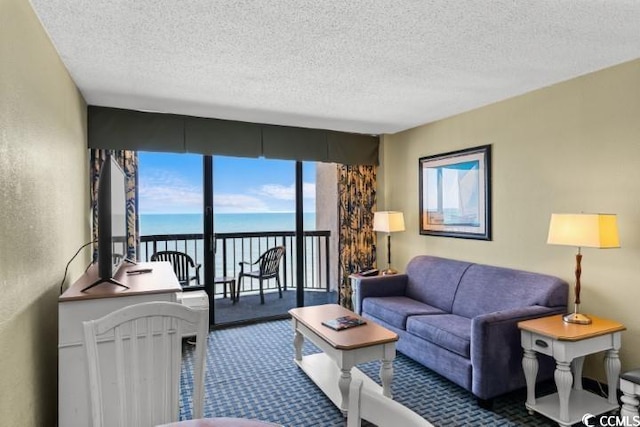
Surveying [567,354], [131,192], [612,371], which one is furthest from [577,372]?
[131,192]

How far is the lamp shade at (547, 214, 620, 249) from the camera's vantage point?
2443 mm

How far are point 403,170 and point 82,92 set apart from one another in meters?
3.58

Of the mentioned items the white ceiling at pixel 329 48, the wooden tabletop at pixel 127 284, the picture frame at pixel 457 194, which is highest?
the white ceiling at pixel 329 48

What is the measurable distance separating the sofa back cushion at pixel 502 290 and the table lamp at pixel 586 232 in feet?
0.94

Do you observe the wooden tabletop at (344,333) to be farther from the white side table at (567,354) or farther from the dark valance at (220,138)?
the dark valance at (220,138)

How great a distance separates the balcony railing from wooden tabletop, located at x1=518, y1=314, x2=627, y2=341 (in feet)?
9.67

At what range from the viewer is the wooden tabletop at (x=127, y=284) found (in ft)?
6.19

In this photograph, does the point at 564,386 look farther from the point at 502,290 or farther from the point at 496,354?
the point at 502,290

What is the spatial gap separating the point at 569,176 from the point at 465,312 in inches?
57.1

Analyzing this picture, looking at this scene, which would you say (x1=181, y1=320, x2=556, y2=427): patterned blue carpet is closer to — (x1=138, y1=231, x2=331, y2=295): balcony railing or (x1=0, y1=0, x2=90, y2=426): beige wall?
(x1=0, y1=0, x2=90, y2=426): beige wall

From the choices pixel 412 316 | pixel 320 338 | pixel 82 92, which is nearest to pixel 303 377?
pixel 320 338

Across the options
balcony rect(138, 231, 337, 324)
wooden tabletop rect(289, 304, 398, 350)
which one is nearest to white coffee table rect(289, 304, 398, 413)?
wooden tabletop rect(289, 304, 398, 350)

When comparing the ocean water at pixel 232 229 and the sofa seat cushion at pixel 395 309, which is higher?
the ocean water at pixel 232 229

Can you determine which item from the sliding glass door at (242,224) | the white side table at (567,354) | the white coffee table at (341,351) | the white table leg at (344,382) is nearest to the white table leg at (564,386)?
the white side table at (567,354)
